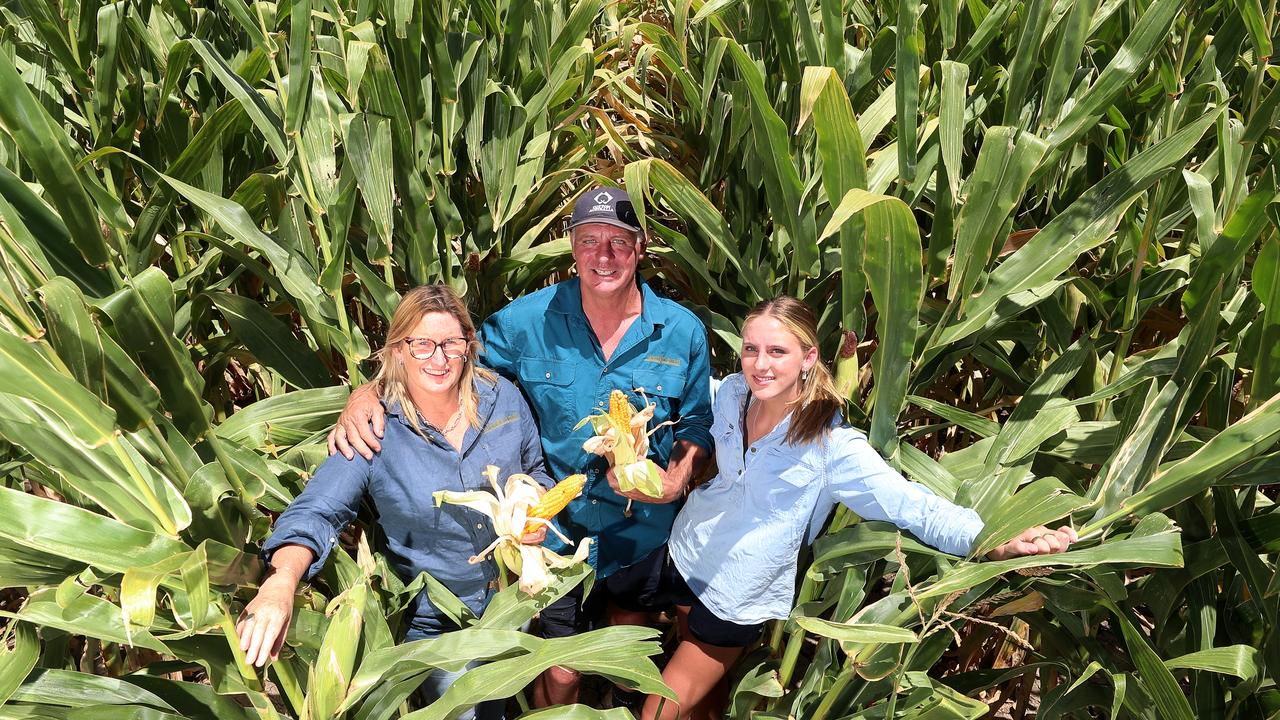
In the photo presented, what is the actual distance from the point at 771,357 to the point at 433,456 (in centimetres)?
65

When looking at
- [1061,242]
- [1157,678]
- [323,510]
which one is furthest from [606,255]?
[1157,678]

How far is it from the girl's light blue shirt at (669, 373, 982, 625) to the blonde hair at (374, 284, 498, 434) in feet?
1.54

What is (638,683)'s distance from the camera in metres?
1.31

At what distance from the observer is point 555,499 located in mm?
1400

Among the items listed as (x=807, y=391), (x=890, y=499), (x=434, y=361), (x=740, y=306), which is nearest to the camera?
(x=890, y=499)

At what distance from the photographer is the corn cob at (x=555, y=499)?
1.39 metres

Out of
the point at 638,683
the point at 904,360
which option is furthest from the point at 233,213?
the point at 904,360

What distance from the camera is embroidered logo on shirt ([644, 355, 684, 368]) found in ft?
5.66

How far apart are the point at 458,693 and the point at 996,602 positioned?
0.91m

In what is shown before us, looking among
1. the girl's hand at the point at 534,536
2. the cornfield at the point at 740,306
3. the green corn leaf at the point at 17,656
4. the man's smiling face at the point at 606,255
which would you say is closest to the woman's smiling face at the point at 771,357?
the cornfield at the point at 740,306

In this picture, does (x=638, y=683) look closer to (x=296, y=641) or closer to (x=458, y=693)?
(x=458, y=693)

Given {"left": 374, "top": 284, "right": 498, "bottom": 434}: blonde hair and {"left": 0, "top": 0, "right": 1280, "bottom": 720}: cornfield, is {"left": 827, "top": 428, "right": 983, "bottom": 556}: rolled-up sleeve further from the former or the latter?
{"left": 374, "top": 284, "right": 498, "bottom": 434}: blonde hair

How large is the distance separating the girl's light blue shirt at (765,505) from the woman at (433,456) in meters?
0.33

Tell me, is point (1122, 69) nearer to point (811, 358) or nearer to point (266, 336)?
point (811, 358)
